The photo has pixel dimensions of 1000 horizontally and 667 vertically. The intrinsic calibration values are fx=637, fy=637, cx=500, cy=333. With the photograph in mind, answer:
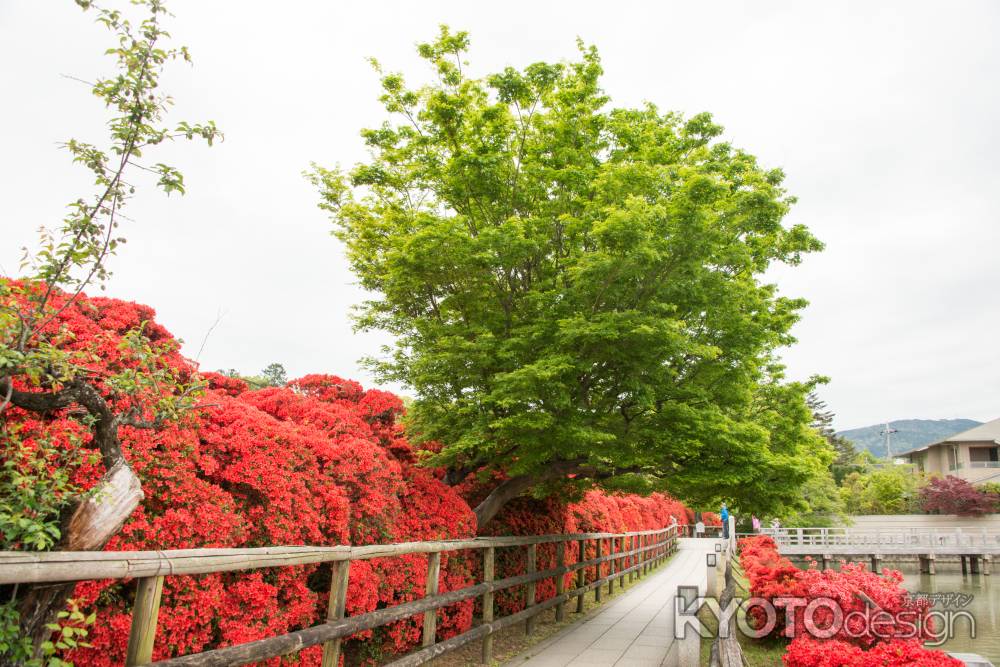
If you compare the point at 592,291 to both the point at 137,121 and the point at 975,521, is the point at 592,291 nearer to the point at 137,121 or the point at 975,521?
the point at 137,121

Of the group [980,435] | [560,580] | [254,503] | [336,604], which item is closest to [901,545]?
[980,435]

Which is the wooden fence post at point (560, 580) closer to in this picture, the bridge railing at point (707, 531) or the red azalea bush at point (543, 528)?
the red azalea bush at point (543, 528)

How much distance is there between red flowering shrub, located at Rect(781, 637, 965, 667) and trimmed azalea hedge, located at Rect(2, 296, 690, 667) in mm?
3843

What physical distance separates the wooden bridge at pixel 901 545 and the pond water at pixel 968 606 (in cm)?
120

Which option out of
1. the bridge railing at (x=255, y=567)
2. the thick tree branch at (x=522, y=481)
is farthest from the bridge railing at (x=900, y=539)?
the bridge railing at (x=255, y=567)

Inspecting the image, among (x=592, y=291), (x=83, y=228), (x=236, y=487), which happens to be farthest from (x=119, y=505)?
(x=592, y=291)

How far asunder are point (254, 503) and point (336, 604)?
1.25 m

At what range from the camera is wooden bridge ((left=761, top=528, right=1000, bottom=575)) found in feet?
102

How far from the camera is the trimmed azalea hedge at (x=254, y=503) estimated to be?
13.7 ft

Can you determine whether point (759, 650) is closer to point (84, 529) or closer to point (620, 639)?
point (620, 639)

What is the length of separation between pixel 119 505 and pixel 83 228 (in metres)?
1.54

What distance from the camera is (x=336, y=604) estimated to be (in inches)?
192

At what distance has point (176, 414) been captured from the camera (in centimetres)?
381

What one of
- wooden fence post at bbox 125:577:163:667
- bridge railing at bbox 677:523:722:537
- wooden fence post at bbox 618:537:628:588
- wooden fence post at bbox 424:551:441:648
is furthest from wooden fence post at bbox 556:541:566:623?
bridge railing at bbox 677:523:722:537
